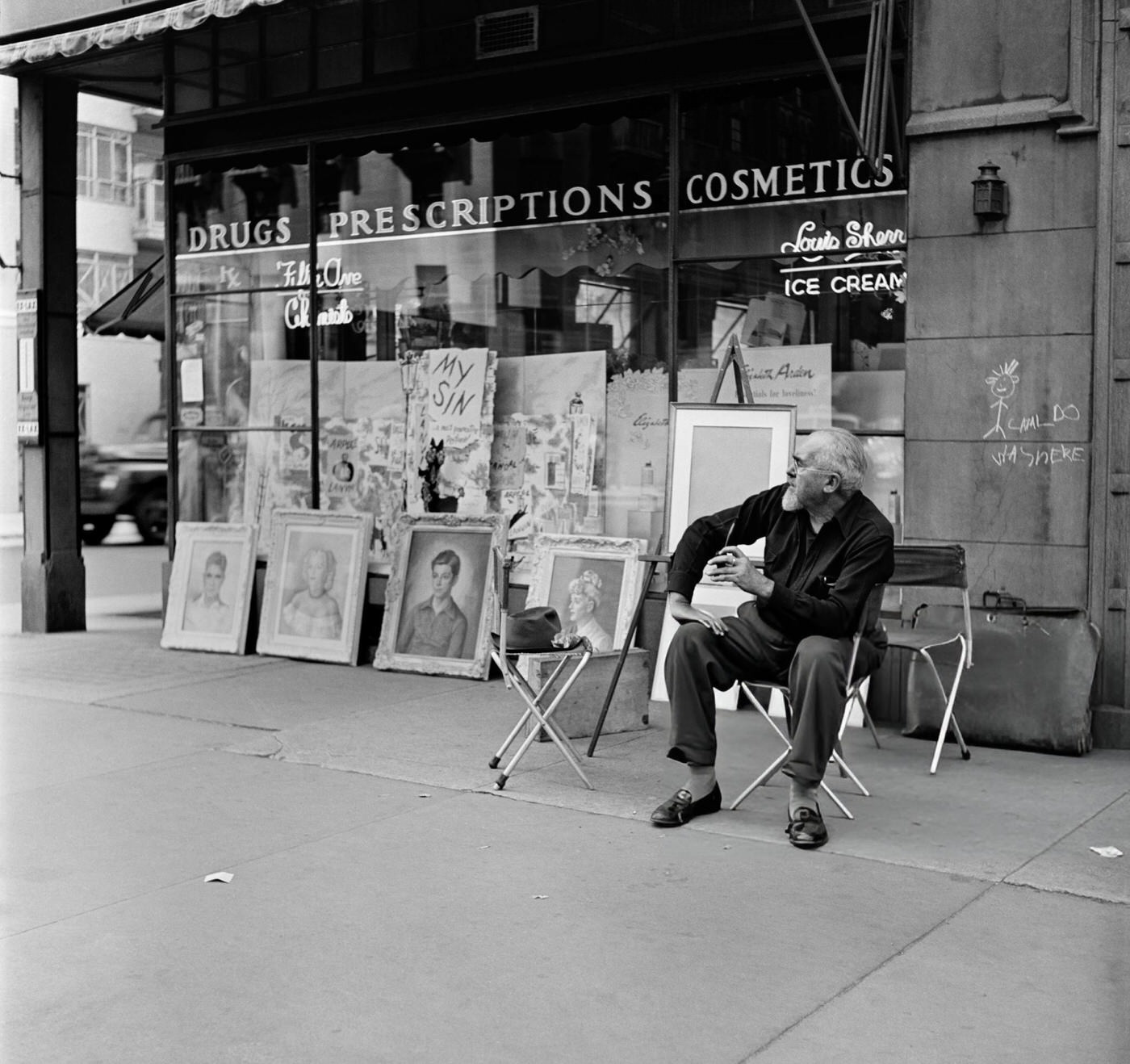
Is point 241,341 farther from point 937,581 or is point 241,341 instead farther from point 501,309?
point 937,581

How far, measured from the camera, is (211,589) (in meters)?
10.5

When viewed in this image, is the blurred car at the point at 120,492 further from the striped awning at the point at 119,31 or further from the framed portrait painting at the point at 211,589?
the striped awning at the point at 119,31

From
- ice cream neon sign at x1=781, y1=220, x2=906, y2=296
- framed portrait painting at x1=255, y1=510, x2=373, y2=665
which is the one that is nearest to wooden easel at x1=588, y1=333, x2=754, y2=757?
ice cream neon sign at x1=781, y1=220, x2=906, y2=296

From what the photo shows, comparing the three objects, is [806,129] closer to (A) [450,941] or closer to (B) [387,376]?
(B) [387,376]

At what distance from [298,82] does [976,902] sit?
25.3 ft

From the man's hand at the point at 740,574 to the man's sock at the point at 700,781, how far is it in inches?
29.2

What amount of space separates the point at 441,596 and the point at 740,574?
162 inches

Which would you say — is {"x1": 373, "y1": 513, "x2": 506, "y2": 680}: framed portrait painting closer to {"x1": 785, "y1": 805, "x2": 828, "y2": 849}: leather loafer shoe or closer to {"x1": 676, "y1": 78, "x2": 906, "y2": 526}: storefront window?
{"x1": 676, "y1": 78, "x2": 906, "y2": 526}: storefront window

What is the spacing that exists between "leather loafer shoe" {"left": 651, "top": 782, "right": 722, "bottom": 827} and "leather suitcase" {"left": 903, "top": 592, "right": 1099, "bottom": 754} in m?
1.81

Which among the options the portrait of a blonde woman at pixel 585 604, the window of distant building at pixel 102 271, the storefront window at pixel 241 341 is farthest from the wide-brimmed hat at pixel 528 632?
the window of distant building at pixel 102 271

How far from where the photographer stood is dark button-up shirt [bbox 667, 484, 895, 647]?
570cm

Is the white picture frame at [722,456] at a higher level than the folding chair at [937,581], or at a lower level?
higher

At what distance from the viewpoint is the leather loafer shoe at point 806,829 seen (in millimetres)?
5492

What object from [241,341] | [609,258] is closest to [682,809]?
[609,258]
